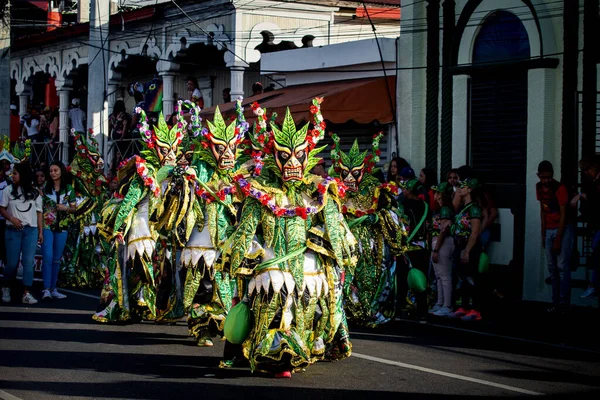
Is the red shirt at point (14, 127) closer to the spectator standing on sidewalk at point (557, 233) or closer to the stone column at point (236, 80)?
the stone column at point (236, 80)

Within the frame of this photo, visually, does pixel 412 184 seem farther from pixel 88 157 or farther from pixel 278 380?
pixel 88 157

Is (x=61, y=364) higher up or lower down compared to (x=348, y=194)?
lower down

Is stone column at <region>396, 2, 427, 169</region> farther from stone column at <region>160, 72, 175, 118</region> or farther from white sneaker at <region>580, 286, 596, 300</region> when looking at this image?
stone column at <region>160, 72, 175, 118</region>

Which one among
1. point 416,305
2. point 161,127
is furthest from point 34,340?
point 416,305

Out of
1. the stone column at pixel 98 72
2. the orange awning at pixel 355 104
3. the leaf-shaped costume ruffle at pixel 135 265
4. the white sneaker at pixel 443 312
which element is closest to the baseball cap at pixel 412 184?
the white sneaker at pixel 443 312

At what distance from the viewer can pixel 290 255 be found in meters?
8.63

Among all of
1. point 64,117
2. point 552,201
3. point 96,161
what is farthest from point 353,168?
point 64,117

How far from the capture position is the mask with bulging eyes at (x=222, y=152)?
11195 mm

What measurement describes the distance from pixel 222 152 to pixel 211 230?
0.86 metres

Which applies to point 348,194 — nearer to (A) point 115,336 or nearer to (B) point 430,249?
(B) point 430,249

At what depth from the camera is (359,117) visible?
18469 millimetres

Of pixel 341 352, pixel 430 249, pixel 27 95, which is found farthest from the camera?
pixel 27 95

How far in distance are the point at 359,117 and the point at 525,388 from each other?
10.5m

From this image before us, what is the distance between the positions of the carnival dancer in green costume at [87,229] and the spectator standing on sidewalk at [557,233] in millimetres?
6808
